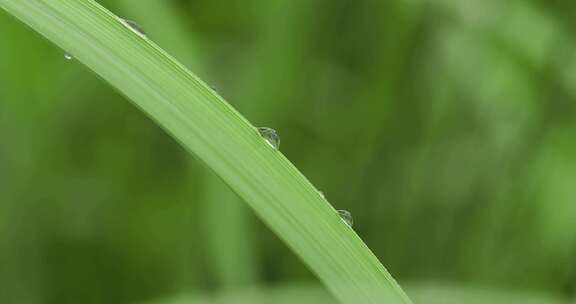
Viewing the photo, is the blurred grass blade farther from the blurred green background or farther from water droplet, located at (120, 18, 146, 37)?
the blurred green background

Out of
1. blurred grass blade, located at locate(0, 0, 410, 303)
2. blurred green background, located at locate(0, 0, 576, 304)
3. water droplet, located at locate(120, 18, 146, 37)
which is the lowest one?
blurred grass blade, located at locate(0, 0, 410, 303)

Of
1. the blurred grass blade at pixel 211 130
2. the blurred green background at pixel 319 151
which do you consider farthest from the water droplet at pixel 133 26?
the blurred green background at pixel 319 151

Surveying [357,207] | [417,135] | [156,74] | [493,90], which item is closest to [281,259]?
[357,207]

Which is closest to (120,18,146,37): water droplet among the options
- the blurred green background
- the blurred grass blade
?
the blurred grass blade

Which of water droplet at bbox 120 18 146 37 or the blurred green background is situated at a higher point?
the blurred green background

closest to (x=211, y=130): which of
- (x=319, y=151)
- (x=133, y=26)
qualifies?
(x=133, y=26)

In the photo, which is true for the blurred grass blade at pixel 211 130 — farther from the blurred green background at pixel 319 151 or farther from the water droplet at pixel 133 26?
the blurred green background at pixel 319 151

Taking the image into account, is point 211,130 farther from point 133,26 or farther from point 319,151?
point 319,151
